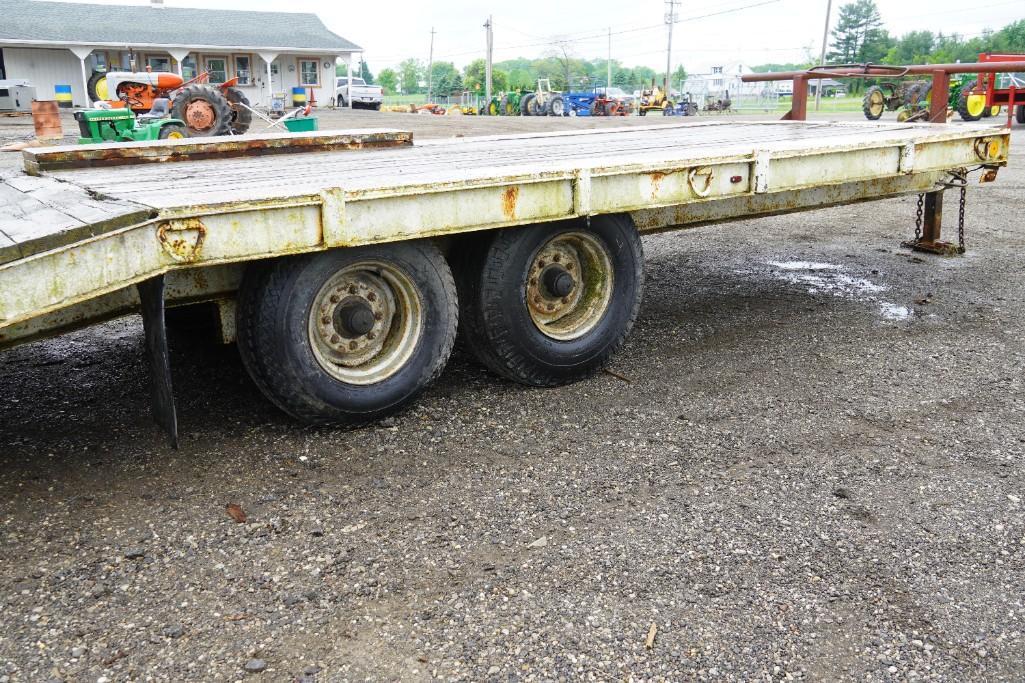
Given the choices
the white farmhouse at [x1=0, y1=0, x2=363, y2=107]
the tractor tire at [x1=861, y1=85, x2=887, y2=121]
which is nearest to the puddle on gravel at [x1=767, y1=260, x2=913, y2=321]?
the tractor tire at [x1=861, y1=85, x2=887, y2=121]

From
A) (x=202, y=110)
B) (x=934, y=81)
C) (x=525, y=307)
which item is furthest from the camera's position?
(x=202, y=110)

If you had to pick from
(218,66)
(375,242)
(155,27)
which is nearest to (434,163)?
(375,242)

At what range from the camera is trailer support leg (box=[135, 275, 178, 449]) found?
11.6 ft

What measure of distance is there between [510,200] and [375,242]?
0.69 metres

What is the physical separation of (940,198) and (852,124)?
100cm

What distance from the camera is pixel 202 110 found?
55.4ft

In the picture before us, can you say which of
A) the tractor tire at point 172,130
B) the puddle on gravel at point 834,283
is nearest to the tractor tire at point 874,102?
the tractor tire at point 172,130

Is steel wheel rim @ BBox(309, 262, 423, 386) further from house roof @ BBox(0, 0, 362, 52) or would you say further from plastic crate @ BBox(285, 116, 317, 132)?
house roof @ BBox(0, 0, 362, 52)

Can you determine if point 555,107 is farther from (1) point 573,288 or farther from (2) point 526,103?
(1) point 573,288

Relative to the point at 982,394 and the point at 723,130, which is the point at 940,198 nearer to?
the point at 723,130

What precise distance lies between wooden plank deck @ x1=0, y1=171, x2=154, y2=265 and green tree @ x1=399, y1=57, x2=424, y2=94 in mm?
152425

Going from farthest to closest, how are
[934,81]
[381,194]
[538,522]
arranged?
[934,81] → [381,194] → [538,522]

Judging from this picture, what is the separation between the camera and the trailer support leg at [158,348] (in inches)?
140

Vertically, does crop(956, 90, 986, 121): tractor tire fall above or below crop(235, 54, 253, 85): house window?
below
